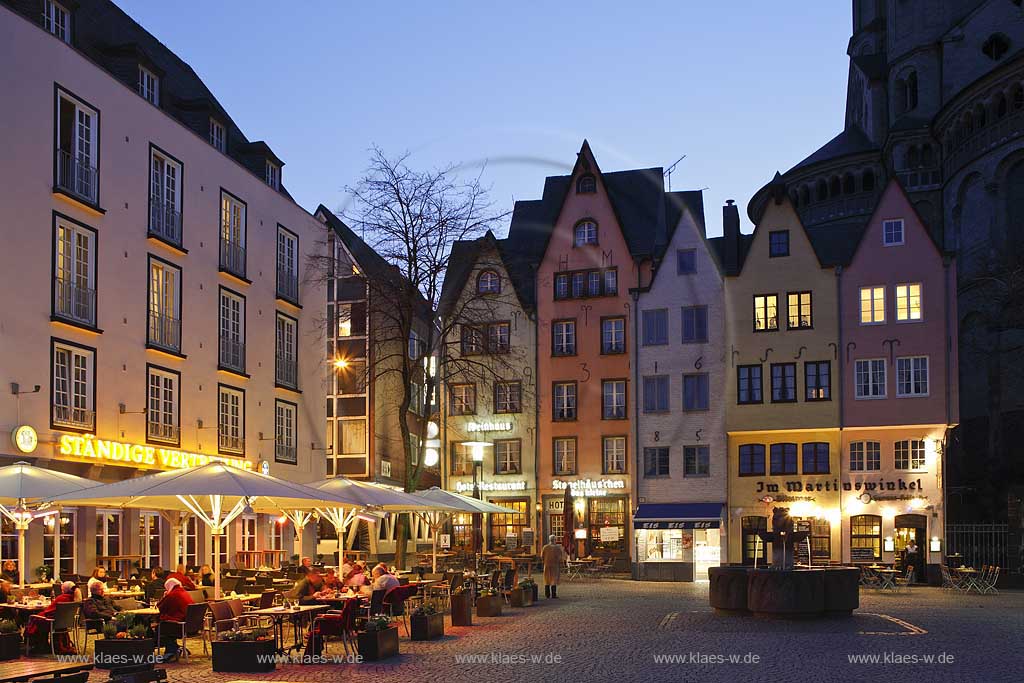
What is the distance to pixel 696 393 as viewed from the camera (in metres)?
57.9

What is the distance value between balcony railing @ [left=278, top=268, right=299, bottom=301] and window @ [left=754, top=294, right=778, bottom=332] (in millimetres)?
20505

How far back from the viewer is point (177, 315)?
39688mm

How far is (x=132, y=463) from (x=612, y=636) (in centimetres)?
1562

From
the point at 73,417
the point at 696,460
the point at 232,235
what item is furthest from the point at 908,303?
the point at 73,417

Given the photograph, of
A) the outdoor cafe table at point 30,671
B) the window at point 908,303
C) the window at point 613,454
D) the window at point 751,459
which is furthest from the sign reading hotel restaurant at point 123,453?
the window at point 908,303

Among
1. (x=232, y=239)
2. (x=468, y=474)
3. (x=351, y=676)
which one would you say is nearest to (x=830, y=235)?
(x=468, y=474)

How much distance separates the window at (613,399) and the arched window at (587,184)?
9.45m

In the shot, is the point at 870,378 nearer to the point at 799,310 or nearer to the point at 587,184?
the point at 799,310

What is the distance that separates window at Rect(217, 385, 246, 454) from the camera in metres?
42.3

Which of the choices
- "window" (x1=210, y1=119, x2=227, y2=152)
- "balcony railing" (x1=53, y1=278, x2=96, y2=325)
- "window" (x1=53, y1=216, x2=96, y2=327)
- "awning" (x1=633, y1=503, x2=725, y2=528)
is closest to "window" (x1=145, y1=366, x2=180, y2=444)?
"balcony railing" (x1=53, y1=278, x2=96, y2=325)

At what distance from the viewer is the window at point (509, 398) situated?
62.0 m

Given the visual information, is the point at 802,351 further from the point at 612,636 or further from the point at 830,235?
the point at 612,636

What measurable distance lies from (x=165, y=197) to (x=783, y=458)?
96.7 feet

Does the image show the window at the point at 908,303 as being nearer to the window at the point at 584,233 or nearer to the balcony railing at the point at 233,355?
the window at the point at 584,233
